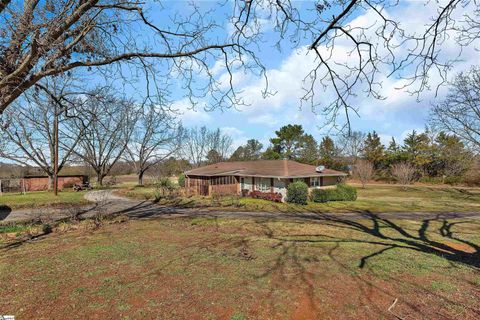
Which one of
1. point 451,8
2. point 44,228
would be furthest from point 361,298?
point 44,228

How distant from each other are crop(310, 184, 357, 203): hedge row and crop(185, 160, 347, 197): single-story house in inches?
55.6

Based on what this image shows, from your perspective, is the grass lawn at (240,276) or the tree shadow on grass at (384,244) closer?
the grass lawn at (240,276)

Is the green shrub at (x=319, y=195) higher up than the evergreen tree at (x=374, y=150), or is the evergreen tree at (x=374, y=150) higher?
the evergreen tree at (x=374, y=150)

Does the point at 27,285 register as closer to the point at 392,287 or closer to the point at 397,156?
the point at 392,287

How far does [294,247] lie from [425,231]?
23.6ft

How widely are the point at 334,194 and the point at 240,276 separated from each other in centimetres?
1819

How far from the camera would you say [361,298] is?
16.7ft

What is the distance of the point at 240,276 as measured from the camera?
614 centimetres

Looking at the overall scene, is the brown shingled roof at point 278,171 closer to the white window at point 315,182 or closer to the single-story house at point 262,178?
the single-story house at point 262,178

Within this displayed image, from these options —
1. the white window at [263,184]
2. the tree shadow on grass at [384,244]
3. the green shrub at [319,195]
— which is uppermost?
the white window at [263,184]

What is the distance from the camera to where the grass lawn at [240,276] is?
4684 millimetres

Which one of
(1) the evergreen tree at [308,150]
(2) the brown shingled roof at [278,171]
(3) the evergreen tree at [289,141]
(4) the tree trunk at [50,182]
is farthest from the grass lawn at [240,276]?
(1) the evergreen tree at [308,150]

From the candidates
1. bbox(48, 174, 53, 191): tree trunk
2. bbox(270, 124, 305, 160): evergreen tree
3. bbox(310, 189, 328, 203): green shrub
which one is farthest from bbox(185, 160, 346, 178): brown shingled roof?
bbox(48, 174, 53, 191): tree trunk

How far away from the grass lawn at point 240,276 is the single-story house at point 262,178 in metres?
11.7
